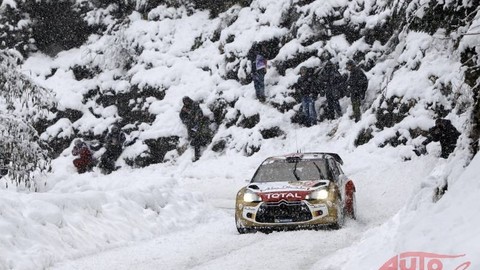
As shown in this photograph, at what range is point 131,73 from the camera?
92.3 feet

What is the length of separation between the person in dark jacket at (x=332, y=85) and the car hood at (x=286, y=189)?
1000 centimetres

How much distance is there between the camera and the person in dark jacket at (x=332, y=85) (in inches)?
805

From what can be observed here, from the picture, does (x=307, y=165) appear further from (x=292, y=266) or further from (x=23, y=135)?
(x=23, y=135)

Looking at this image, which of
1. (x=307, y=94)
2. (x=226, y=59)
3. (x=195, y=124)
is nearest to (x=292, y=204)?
(x=307, y=94)

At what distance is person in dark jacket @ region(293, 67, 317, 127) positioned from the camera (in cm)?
2070

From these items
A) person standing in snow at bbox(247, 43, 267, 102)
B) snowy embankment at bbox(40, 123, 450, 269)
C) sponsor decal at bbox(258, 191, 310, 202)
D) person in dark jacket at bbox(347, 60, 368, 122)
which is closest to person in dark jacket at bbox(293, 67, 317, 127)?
snowy embankment at bbox(40, 123, 450, 269)

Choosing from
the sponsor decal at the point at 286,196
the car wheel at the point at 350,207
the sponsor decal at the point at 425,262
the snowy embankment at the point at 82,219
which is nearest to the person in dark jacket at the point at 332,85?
the snowy embankment at the point at 82,219

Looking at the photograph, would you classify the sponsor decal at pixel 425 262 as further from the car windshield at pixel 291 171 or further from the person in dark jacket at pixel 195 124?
the person in dark jacket at pixel 195 124

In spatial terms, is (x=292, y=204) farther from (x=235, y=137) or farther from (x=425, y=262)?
(x=235, y=137)

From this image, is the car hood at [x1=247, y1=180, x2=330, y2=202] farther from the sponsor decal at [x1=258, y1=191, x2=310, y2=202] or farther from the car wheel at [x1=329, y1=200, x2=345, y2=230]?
the car wheel at [x1=329, y1=200, x2=345, y2=230]

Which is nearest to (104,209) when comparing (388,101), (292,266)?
(292,266)

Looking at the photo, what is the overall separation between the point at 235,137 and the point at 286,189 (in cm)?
1247

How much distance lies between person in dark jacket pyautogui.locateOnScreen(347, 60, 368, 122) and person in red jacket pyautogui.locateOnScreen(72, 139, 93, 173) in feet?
36.2

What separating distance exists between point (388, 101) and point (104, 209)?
10.7 m
